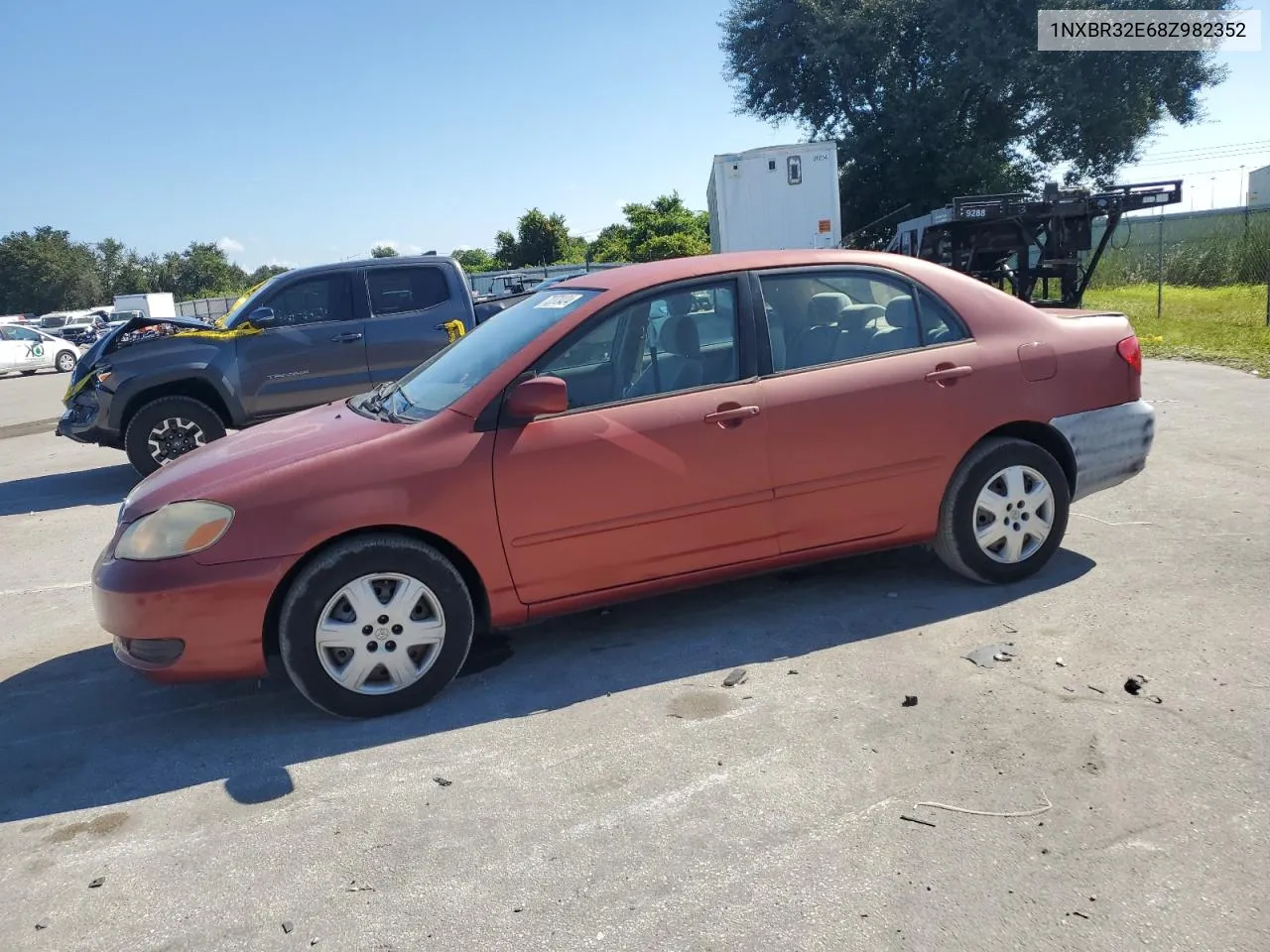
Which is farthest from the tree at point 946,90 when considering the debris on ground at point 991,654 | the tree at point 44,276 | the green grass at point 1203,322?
the tree at point 44,276

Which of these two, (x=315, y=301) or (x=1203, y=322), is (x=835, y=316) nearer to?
(x=315, y=301)

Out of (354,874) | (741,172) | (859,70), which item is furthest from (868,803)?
(859,70)

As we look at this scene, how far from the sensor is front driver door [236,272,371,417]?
9.19m

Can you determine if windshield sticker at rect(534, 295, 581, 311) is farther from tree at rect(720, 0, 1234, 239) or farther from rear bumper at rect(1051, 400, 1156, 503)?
tree at rect(720, 0, 1234, 239)

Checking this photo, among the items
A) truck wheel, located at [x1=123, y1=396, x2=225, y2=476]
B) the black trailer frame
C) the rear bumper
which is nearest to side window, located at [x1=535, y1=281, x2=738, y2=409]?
the rear bumper

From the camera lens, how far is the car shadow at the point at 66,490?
346 inches

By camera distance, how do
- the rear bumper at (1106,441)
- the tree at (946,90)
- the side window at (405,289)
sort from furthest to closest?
the tree at (946,90) < the side window at (405,289) < the rear bumper at (1106,441)

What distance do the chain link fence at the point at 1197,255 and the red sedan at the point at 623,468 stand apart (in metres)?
19.7

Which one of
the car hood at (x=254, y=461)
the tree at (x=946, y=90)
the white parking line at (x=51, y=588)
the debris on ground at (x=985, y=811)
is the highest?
the tree at (x=946, y=90)

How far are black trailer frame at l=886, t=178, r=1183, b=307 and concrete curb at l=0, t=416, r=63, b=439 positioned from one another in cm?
1365

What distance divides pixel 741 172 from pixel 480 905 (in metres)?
16.4

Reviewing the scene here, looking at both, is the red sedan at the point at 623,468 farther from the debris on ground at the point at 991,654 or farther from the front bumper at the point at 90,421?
the front bumper at the point at 90,421

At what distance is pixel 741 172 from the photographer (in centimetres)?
1762

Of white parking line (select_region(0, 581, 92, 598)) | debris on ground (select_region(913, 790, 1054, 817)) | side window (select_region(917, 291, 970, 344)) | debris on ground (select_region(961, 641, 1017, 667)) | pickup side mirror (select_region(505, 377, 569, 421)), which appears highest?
side window (select_region(917, 291, 970, 344))
